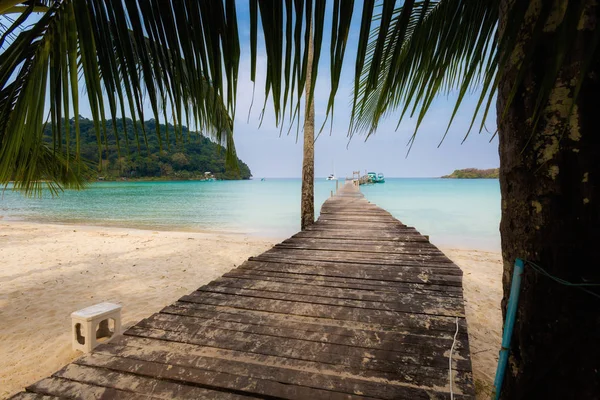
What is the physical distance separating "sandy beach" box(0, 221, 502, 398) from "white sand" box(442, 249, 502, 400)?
1 cm

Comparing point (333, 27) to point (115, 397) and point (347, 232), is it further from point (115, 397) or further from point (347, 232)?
point (347, 232)

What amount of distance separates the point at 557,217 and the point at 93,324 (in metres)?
3.71

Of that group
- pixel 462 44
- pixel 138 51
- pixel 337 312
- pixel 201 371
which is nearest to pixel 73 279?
pixel 201 371

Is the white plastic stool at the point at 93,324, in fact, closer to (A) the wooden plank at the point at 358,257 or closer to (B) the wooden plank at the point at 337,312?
(B) the wooden plank at the point at 337,312

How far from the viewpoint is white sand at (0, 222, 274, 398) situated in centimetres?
338

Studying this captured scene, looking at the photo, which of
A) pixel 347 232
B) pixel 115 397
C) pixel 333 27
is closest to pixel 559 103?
pixel 333 27

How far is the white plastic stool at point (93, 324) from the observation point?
289 cm

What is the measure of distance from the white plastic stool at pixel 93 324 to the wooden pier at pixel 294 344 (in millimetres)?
1371

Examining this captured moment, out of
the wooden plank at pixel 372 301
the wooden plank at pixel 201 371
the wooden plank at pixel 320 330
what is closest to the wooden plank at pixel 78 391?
the wooden plank at pixel 201 371

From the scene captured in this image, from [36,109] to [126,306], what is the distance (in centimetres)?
478

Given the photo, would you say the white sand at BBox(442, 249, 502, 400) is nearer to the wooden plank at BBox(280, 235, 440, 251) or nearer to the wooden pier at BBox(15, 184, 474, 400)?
the wooden pier at BBox(15, 184, 474, 400)

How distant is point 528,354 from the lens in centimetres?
82

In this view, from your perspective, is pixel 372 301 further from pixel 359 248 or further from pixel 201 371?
pixel 359 248

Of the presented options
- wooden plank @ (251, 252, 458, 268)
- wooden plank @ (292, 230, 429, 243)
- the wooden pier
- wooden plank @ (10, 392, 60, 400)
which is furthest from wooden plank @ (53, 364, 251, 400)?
wooden plank @ (292, 230, 429, 243)
